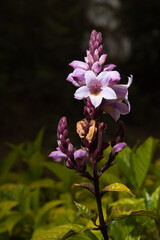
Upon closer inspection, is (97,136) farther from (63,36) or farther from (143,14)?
(143,14)

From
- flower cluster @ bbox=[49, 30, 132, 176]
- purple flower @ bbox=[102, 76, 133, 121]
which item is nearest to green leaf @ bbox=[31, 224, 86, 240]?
flower cluster @ bbox=[49, 30, 132, 176]

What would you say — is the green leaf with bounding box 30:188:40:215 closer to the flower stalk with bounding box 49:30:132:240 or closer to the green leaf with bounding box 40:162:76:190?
the green leaf with bounding box 40:162:76:190

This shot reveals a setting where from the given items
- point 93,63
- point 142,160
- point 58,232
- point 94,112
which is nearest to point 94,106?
point 94,112

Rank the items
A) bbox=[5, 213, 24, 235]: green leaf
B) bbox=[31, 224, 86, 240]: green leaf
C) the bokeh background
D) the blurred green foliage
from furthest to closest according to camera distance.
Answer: the bokeh background, bbox=[5, 213, 24, 235]: green leaf, the blurred green foliage, bbox=[31, 224, 86, 240]: green leaf

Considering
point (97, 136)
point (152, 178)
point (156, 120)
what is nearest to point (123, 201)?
point (97, 136)

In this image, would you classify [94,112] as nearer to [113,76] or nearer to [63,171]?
[113,76]

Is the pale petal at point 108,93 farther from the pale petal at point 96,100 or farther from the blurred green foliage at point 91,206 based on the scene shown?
the blurred green foliage at point 91,206
